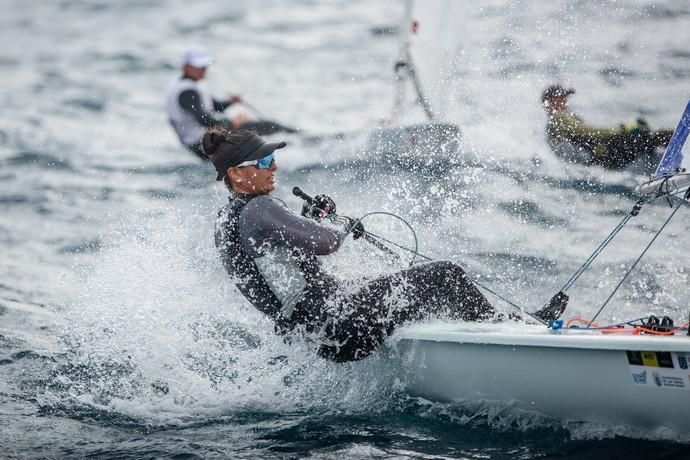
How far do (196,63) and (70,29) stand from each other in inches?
449

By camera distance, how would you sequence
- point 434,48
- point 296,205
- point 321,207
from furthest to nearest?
point 434,48, point 296,205, point 321,207

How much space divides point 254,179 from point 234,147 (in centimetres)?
16

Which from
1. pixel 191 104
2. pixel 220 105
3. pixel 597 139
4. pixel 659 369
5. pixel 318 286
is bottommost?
pixel 659 369

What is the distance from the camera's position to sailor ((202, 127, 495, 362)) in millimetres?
3932

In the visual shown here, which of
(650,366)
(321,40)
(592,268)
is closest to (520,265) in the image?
(592,268)

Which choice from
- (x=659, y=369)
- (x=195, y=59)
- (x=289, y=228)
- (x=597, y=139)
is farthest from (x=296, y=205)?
(x=659, y=369)

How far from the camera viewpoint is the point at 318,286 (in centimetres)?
399

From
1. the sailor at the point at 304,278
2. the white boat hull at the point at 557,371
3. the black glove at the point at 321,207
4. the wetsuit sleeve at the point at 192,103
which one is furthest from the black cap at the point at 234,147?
the wetsuit sleeve at the point at 192,103

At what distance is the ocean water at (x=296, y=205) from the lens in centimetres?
396

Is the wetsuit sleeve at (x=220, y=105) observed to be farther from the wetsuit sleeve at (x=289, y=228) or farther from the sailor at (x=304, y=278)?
the wetsuit sleeve at (x=289, y=228)

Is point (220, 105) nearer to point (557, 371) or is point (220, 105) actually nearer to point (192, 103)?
point (192, 103)

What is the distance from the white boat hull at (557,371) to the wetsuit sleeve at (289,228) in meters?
0.52

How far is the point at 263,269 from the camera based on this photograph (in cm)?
398

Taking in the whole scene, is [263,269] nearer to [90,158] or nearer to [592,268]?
[592,268]
